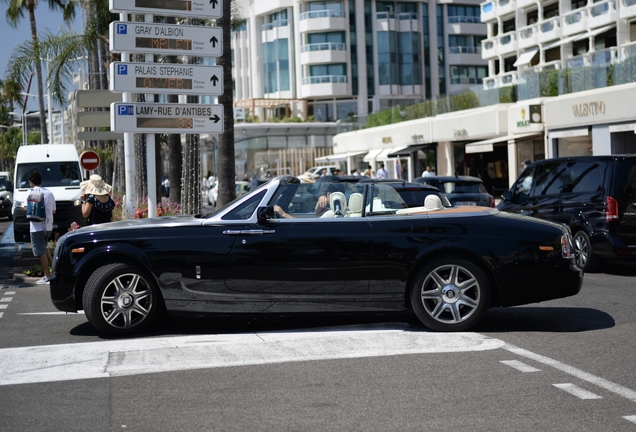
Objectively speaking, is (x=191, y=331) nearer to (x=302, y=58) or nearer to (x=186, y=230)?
(x=186, y=230)

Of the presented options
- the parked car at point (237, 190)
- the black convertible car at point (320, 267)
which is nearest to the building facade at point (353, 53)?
the parked car at point (237, 190)

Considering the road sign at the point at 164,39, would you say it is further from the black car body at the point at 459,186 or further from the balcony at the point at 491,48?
the balcony at the point at 491,48

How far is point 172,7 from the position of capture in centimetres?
1609

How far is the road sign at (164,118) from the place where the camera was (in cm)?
1571

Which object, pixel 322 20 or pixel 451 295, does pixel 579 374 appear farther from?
pixel 322 20

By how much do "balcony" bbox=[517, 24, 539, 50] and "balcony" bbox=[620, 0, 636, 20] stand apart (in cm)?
998

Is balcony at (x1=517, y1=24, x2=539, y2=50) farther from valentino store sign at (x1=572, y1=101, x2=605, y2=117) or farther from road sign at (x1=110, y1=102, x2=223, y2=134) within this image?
road sign at (x1=110, y1=102, x2=223, y2=134)

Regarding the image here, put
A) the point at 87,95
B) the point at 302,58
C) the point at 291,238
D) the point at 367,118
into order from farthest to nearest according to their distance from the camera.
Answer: the point at 302,58 < the point at 367,118 < the point at 87,95 < the point at 291,238

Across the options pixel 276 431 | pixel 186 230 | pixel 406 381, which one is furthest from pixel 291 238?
pixel 276 431

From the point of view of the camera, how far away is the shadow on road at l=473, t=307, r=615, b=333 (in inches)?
355

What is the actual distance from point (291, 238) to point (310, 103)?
235ft

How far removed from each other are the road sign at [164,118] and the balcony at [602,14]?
114 ft

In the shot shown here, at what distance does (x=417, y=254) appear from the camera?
8703mm

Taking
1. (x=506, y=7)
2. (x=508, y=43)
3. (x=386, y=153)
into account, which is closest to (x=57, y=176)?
(x=386, y=153)
